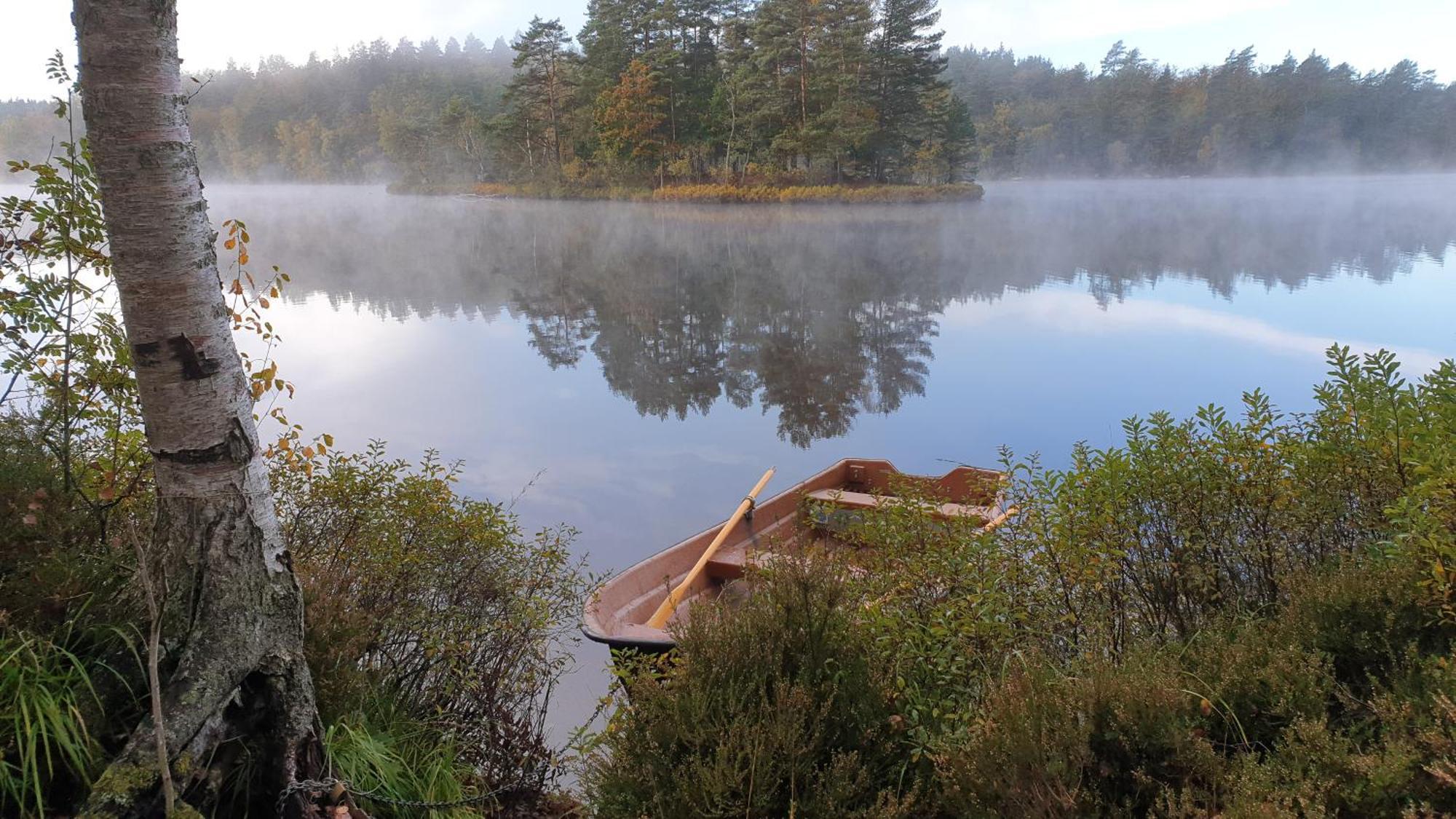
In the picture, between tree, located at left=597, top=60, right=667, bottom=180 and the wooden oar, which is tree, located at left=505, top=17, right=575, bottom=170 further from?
the wooden oar

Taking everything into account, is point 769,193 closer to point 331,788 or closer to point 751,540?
point 751,540

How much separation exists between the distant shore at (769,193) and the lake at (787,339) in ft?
19.1

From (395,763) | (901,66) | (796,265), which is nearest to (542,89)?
(901,66)

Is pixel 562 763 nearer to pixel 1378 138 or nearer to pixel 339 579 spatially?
pixel 339 579

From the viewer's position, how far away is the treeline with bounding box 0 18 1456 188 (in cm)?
3133

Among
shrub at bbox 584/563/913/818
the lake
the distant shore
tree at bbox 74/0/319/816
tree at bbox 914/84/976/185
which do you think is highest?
tree at bbox 914/84/976/185

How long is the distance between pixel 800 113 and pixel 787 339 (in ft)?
71.6

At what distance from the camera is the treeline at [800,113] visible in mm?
31328

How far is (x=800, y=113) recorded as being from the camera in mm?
32469

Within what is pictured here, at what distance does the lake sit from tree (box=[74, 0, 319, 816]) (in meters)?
2.13

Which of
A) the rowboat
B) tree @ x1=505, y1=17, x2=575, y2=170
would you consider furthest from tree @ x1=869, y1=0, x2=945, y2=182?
the rowboat

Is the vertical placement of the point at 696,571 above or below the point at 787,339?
above

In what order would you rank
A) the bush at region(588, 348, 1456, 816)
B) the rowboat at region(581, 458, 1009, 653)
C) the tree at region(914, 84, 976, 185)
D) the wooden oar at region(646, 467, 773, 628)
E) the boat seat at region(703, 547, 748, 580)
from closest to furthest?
the bush at region(588, 348, 1456, 816) < the rowboat at region(581, 458, 1009, 653) < the wooden oar at region(646, 467, 773, 628) < the boat seat at region(703, 547, 748, 580) < the tree at region(914, 84, 976, 185)

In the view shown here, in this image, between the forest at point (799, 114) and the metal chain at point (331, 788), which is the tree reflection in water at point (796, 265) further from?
the metal chain at point (331, 788)
